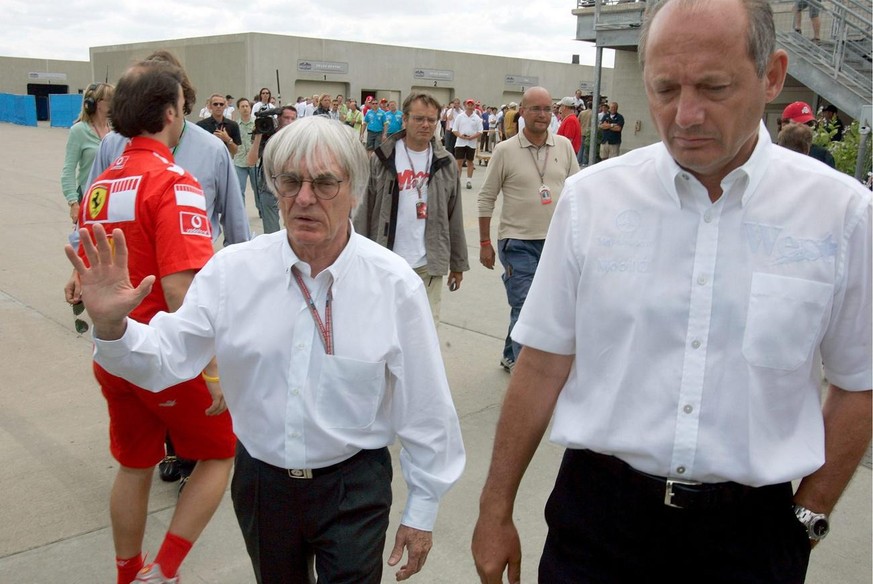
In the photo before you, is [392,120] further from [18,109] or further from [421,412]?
[18,109]

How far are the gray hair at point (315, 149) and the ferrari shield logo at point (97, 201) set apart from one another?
861 mm

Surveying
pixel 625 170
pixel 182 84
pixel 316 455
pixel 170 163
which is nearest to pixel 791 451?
pixel 625 170

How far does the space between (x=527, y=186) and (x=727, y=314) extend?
3.97 m

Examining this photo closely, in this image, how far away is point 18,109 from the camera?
43.6m

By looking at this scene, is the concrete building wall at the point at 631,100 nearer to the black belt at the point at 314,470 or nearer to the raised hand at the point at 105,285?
the black belt at the point at 314,470

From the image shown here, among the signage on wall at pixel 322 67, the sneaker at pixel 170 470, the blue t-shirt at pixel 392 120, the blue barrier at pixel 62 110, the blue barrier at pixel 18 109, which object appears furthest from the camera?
the blue barrier at pixel 18 109

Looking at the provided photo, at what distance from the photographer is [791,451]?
6.00ft

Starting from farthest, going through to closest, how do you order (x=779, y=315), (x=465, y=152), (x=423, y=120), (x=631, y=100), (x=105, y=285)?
(x=631, y=100)
(x=465, y=152)
(x=423, y=120)
(x=105, y=285)
(x=779, y=315)

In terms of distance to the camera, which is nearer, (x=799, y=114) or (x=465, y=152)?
(x=799, y=114)

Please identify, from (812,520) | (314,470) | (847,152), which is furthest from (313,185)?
(847,152)

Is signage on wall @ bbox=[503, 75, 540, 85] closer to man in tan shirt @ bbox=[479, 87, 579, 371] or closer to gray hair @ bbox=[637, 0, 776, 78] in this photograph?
man in tan shirt @ bbox=[479, 87, 579, 371]

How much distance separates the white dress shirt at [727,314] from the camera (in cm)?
178

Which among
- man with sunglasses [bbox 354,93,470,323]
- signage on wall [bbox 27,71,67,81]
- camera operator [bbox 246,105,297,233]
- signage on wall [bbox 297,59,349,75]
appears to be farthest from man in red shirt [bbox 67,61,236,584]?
signage on wall [bbox 27,71,67,81]

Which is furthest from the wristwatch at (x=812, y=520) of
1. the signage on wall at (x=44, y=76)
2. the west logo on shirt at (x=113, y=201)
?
the signage on wall at (x=44, y=76)
